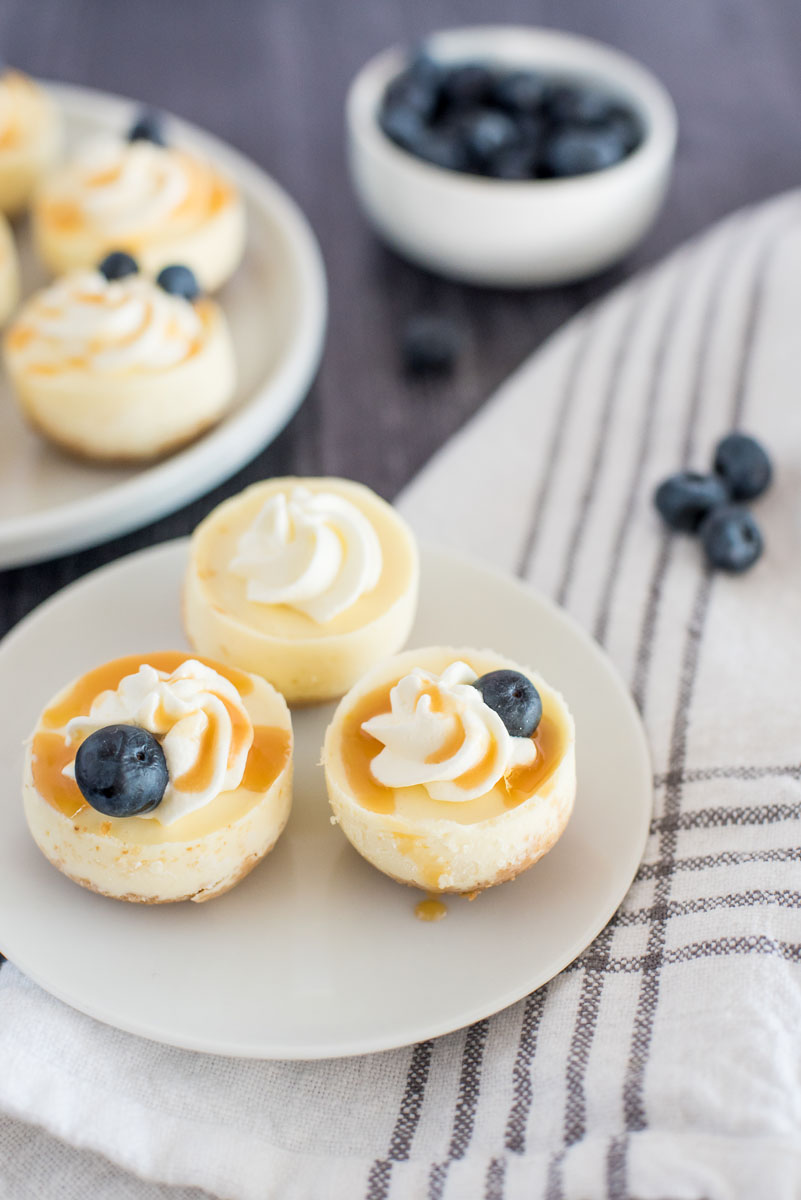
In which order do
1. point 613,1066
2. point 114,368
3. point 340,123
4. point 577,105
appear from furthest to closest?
1. point 340,123
2. point 577,105
3. point 114,368
4. point 613,1066

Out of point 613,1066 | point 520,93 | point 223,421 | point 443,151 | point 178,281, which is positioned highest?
point 520,93

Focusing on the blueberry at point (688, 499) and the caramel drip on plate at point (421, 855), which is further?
the blueberry at point (688, 499)

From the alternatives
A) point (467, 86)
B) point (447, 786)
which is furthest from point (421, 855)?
point (467, 86)

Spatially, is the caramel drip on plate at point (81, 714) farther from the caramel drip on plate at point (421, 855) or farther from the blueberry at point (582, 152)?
the blueberry at point (582, 152)

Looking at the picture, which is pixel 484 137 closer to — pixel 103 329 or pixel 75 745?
pixel 103 329

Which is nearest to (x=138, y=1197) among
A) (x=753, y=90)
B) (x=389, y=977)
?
(x=389, y=977)

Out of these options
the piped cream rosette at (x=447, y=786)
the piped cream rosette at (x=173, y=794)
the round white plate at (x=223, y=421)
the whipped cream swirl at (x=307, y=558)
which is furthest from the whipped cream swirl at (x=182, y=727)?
the round white plate at (x=223, y=421)

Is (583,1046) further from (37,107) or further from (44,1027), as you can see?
(37,107)
